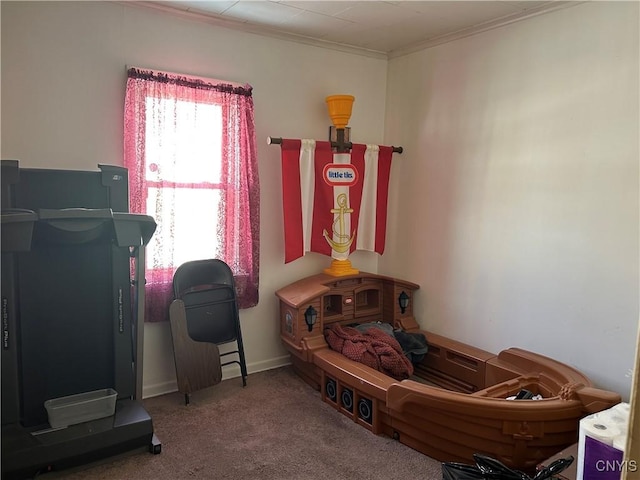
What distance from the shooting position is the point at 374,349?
3172 mm

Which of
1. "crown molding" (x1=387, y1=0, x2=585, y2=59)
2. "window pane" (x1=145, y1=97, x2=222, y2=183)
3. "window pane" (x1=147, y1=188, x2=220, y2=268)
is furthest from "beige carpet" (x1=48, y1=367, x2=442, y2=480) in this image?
"crown molding" (x1=387, y1=0, x2=585, y2=59)

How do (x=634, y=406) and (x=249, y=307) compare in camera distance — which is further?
(x=249, y=307)

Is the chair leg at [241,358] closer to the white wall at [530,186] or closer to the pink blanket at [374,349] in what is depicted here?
the pink blanket at [374,349]

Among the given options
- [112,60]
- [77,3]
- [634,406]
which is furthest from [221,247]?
[634,406]

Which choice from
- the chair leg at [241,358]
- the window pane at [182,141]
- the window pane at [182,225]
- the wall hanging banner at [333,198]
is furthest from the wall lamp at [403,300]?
the window pane at [182,141]

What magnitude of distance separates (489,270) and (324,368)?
126 cm

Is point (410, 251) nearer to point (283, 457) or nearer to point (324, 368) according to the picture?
point (324, 368)

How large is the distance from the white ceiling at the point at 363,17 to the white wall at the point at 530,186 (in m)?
0.11

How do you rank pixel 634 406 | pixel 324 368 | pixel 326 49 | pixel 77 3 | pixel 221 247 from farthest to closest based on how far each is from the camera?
1. pixel 326 49
2. pixel 221 247
3. pixel 324 368
4. pixel 77 3
5. pixel 634 406

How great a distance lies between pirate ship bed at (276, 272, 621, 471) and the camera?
7.57 feet

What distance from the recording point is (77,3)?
2.81 metres

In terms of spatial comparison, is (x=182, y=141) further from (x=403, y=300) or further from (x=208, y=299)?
(x=403, y=300)

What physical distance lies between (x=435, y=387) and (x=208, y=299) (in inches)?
60.8

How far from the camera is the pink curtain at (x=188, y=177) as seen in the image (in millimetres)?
2992
